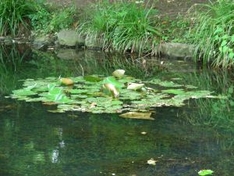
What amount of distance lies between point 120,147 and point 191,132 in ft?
2.74

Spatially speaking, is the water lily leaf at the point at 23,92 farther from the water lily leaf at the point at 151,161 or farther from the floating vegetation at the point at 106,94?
the water lily leaf at the point at 151,161

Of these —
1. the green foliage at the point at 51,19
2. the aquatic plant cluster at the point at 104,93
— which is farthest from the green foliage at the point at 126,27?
the aquatic plant cluster at the point at 104,93

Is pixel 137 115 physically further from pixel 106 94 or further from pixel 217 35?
pixel 217 35

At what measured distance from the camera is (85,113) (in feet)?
20.7

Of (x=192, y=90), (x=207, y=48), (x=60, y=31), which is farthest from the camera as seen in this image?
(x=60, y=31)

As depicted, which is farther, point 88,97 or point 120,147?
point 88,97

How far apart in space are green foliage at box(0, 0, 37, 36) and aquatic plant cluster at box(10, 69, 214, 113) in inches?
134

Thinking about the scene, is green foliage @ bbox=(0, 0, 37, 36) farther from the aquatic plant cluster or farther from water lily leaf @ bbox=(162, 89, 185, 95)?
water lily leaf @ bbox=(162, 89, 185, 95)

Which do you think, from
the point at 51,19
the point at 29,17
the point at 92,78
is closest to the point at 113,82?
the point at 92,78

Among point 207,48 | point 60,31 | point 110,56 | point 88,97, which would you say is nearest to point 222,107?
point 88,97

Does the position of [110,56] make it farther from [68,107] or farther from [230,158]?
[230,158]

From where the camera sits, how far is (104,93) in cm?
691

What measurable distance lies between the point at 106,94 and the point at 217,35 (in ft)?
8.03

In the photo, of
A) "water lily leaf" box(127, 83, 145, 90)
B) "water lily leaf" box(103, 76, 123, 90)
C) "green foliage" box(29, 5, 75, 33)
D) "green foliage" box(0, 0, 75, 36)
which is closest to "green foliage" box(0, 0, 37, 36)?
"green foliage" box(0, 0, 75, 36)
